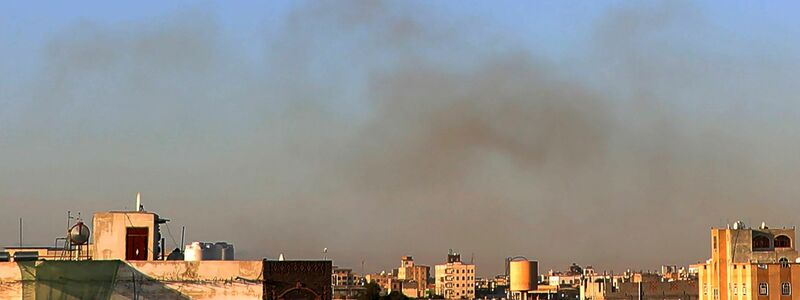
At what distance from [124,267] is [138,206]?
23.0ft

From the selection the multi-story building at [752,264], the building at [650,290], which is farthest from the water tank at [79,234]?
the building at [650,290]

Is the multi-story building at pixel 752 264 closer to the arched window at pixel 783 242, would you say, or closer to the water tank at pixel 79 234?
the arched window at pixel 783 242

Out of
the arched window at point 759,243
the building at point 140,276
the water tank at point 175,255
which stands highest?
the arched window at point 759,243

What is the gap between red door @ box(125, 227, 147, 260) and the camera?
51.5 m

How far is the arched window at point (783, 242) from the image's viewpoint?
13225 centimetres

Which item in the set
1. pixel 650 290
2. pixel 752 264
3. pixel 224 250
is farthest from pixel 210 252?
pixel 650 290

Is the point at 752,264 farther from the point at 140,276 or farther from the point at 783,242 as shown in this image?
the point at 140,276

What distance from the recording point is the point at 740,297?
5098 inches

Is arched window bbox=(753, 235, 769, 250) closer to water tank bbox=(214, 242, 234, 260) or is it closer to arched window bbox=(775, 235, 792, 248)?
arched window bbox=(775, 235, 792, 248)

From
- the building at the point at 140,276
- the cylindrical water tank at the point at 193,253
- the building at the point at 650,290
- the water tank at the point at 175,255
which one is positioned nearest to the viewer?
the building at the point at 140,276

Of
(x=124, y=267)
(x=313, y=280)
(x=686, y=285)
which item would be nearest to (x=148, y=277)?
(x=124, y=267)

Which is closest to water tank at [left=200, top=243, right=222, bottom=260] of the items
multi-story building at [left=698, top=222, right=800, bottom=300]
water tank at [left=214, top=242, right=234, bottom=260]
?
water tank at [left=214, top=242, right=234, bottom=260]

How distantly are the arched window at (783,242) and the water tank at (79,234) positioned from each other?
9322 centimetres

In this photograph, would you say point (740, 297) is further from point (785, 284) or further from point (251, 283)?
point (251, 283)
